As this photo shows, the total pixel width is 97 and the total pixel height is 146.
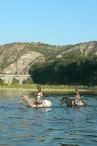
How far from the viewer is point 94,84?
170500mm

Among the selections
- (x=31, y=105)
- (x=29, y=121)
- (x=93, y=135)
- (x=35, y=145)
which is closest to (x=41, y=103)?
(x=31, y=105)

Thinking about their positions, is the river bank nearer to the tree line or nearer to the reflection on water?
the tree line

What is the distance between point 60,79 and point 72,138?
6850 inches

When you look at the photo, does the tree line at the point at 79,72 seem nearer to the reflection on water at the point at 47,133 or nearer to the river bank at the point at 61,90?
the river bank at the point at 61,90

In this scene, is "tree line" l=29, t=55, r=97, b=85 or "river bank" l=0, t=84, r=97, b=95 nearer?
"river bank" l=0, t=84, r=97, b=95

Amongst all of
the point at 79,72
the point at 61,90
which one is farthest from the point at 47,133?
the point at 79,72

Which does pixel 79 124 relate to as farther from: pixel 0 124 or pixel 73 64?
pixel 73 64

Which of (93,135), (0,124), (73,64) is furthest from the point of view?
(73,64)

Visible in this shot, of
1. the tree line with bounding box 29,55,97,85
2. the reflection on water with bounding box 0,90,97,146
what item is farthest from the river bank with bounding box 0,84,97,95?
the reflection on water with bounding box 0,90,97,146

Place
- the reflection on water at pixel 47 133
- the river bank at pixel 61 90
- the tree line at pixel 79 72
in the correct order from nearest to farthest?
the reflection on water at pixel 47 133
the river bank at pixel 61 90
the tree line at pixel 79 72

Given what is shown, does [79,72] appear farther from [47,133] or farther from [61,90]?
[47,133]

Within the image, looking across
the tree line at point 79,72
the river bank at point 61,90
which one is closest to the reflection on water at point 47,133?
the river bank at point 61,90

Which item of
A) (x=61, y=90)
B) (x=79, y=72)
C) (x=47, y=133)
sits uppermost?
(x=79, y=72)

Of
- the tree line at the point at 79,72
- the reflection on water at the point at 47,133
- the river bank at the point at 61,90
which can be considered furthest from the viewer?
the tree line at the point at 79,72
